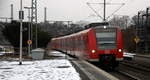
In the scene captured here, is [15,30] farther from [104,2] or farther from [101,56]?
[101,56]

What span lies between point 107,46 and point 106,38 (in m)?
0.61

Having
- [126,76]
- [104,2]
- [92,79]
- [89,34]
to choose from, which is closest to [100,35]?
[89,34]

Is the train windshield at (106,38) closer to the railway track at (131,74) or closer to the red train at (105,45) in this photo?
the red train at (105,45)

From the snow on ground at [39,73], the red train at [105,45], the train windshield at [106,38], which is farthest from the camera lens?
the train windshield at [106,38]

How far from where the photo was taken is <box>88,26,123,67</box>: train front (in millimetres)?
23297

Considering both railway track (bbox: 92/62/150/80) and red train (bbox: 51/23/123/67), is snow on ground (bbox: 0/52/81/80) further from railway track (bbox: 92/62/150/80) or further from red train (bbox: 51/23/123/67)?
red train (bbox: 51/23/123/67)

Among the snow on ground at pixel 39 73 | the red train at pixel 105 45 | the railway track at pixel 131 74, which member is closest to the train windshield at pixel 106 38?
the red train at pixel 105 45

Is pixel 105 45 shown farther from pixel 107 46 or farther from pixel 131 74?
pixel 131 74

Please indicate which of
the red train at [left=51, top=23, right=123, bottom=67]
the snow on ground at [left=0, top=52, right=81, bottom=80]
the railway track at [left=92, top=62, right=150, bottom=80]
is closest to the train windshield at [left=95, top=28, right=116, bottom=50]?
the red train at [left=51, top=23, right=123, bottom=67]

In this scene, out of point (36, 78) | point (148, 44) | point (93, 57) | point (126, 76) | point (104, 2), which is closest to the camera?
point (36, 78)

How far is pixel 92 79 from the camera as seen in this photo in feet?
47.2

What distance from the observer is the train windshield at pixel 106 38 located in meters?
23.5

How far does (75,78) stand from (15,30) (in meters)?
46.1

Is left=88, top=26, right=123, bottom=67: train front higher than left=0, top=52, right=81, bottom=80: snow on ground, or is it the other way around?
left=88, top=26, right=123, bottom=67: train front
